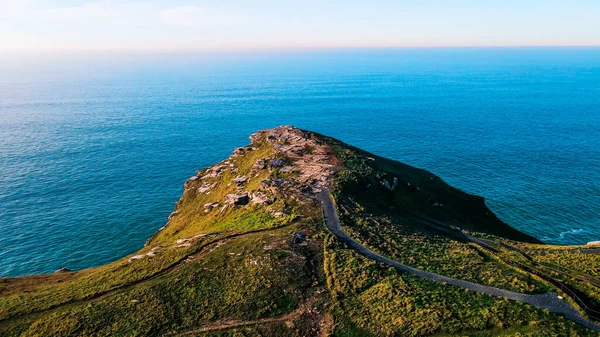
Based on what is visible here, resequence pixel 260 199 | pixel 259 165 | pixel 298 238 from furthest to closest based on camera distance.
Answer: pixel 259 165 < pixel 260 199 < pixel 298 238

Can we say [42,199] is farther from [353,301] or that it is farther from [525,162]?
[525,162]

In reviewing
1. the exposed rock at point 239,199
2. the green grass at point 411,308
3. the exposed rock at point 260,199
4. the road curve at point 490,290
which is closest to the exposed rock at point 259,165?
the exposed rock at point 239,199

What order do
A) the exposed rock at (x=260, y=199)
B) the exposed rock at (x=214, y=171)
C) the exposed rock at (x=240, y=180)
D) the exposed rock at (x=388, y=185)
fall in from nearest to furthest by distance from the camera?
the exposed rock at (x=260, y=199)
the exposed rock at (x=388, y=185)
the exposed rock at (x=240, y=180)
the exposed rock at (x=214, y=171)

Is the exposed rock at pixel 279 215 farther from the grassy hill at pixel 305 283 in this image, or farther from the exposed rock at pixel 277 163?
the exposed rock at pixel 277 163

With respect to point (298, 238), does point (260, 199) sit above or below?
above

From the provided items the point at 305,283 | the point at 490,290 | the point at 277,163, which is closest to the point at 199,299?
the point at 305,283

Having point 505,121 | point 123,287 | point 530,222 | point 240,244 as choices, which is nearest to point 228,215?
point 240,244

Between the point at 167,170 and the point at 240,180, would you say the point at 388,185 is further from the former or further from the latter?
the point at 167,170

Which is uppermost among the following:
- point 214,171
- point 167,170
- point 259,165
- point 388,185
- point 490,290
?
point 259,165
